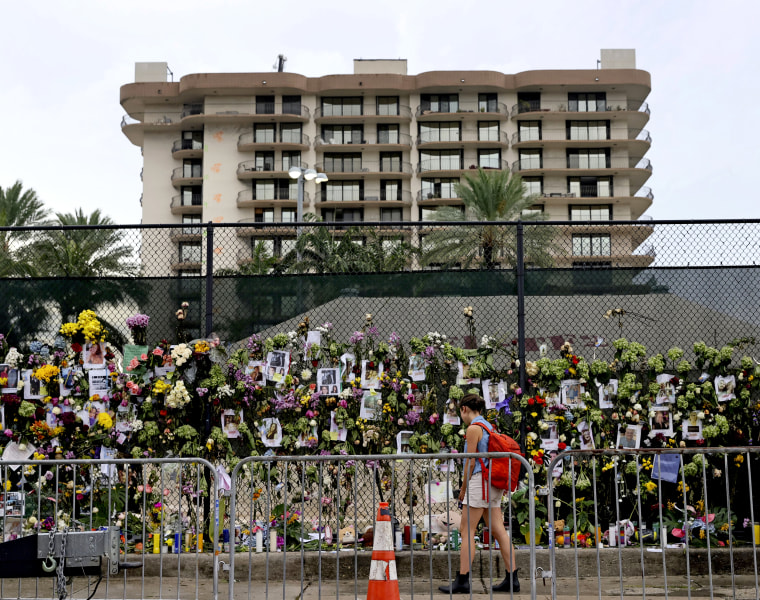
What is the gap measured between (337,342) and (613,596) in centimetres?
380

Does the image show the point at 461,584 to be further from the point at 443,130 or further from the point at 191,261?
the point at 443,130

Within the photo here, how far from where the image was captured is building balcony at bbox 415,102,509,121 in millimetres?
63594

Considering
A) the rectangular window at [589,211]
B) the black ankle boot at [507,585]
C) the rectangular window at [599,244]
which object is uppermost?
the rectangular window at [589,211]

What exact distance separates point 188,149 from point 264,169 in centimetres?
622

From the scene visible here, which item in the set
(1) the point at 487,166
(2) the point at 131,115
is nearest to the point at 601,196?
(1) the point at 487,166

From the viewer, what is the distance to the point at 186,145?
65.6 meters

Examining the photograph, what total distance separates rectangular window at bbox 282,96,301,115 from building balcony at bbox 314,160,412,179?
4.26m

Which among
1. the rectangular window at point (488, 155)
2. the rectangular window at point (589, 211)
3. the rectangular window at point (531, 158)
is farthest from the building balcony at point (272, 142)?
the rectangular window at point (589, 211)

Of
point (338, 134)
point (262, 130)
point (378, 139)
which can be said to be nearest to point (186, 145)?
point (262, 130)

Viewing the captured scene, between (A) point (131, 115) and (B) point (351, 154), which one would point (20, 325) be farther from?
(A) point (131, 115)

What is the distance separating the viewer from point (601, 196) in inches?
2520

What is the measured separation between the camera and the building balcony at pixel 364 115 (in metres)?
63.8

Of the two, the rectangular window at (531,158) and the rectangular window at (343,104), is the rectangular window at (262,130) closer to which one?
the rectangular window at (343,104)

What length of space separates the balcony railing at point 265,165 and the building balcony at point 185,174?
375cm
